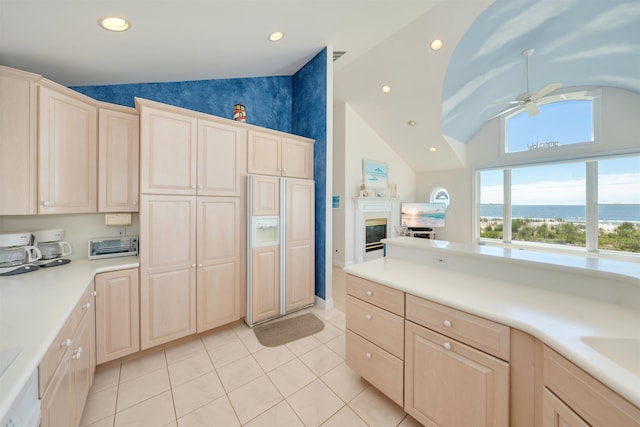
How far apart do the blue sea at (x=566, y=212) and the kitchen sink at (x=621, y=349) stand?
6.00 metres

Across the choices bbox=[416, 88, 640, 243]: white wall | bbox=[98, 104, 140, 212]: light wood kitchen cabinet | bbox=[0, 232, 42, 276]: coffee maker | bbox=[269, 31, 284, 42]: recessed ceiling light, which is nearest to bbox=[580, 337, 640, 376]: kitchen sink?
bbox=[269, 31, 284, 42]: recessed ceiling light

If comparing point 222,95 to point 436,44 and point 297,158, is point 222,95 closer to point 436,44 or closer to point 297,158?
point 297,158

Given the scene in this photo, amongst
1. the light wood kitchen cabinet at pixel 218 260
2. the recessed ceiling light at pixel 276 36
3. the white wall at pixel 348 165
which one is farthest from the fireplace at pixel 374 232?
the recessed ceiling light at pixel 276 36

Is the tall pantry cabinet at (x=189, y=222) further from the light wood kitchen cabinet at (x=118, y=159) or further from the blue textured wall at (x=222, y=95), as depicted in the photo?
the blue textured wall at (x=222, y=95)

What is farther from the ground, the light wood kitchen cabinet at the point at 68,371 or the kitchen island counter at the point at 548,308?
the kitchen island counter at the point at 548,308

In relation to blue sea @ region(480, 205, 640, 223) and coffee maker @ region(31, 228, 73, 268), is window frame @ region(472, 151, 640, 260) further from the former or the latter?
Answer: coffee maker @ region(31, 228, 73, 268)

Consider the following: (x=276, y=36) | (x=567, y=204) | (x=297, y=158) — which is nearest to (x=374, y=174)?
(x=297, y=158)

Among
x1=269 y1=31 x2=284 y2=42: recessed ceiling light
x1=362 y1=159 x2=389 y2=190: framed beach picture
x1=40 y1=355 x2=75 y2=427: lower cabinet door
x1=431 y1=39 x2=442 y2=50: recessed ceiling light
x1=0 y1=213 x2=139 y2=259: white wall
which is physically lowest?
x1=40 y1=355 x2=75 y2=427: lower cabinet door

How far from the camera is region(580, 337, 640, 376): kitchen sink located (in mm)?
894

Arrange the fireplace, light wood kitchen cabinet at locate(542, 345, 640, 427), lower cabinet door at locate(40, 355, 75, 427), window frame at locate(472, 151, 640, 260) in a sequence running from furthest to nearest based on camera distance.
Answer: the fireplace, window frame at locate(472, 151, 640, 260), lower cabinet door at locate(40, 355, 75, 427), light wood kitchen cabinet at locate(542, 345, 640, 427)

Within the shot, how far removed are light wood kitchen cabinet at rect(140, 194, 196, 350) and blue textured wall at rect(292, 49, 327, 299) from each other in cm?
154

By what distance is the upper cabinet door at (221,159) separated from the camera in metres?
2.38

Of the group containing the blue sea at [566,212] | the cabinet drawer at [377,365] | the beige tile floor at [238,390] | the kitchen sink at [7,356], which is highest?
the blue sea at [566,212]

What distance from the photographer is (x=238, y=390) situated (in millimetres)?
1794
